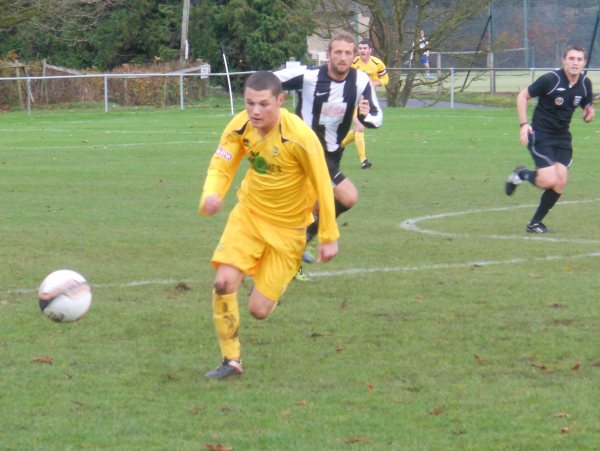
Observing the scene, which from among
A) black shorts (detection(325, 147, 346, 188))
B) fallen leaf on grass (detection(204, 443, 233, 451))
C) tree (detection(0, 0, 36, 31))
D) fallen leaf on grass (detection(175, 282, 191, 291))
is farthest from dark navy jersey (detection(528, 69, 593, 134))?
tree (detection(0, 0, 36, 31))

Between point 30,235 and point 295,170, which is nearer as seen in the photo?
point 295,170

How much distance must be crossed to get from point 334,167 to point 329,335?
263cm

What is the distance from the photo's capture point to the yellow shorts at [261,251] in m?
6.32

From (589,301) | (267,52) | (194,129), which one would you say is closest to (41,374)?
(589,301)

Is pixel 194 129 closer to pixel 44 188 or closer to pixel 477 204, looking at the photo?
pixel 44 188

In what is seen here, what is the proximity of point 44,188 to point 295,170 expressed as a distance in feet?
30.3

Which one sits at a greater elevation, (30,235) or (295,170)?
(295,170)

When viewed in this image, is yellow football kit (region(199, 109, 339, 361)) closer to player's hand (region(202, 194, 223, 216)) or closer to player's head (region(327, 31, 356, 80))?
player's hand (region(202, 194, 223, 216))

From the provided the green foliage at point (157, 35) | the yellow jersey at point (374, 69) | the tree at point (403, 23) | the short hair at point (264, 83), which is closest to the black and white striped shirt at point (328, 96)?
the short hair at point (264, 83)

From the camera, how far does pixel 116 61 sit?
1953 inches

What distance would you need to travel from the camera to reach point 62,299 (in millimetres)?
6121

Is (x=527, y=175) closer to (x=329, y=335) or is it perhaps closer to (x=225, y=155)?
(x=329, y=335)

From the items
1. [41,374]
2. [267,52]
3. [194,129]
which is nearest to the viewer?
[41,374]

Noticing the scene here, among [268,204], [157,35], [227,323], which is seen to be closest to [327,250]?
[268,204]
